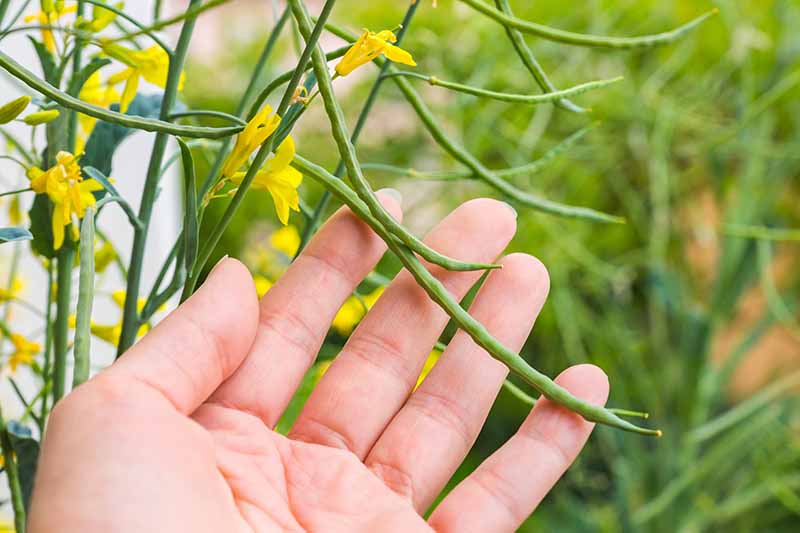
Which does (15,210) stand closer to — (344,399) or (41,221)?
(41,221)

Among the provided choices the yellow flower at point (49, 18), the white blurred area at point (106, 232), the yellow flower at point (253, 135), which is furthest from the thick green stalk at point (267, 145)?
the white blurred area at point (106, 232)

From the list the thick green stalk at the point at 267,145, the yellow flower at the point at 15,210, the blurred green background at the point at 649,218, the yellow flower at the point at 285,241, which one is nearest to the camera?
the thick green stalk at the point at 267,145

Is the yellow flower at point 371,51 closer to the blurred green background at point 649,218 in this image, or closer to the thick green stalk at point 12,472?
the thick green stalk at point 12,472

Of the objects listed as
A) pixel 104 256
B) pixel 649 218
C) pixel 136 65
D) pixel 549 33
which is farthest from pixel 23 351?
pixel 649 218

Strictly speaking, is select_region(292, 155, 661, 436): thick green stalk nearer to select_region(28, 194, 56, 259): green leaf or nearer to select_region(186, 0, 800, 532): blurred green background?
select_region(28, 194, 56, 259): green leaf

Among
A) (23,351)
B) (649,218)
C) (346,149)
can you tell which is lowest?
(649,218)
